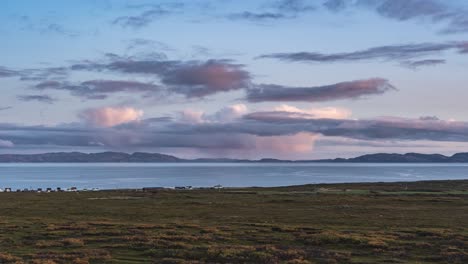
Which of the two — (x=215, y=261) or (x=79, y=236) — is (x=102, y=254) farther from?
(x=79, y=236)

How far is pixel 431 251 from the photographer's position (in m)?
31.6

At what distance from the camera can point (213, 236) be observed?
37.8 meters

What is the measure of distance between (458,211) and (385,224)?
19.1 meters

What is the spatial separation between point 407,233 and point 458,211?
25.9 meters

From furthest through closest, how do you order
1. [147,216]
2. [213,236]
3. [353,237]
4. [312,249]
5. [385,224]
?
1. [147,216]
2. [385,224]
3. [213,236]
4. [353,237]
5. [312,249]


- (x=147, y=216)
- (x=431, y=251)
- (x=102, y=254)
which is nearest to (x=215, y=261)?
(x=102, y=254)

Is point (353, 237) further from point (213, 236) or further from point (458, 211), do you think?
point (458, 211)

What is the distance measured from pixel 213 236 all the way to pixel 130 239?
20.0 feet

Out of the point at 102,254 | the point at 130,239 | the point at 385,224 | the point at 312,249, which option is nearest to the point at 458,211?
the point at 385,224

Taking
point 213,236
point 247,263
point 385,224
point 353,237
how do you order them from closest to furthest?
1. point 247,263
2. point 353,237
3. point 213,236
4. point 385,224

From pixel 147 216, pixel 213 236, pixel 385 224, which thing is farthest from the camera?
pixel 147 216

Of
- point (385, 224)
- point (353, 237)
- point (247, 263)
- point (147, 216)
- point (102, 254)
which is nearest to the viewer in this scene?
point (247, 263)

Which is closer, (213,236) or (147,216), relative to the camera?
(213,236)

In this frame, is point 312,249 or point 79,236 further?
point 79,236
